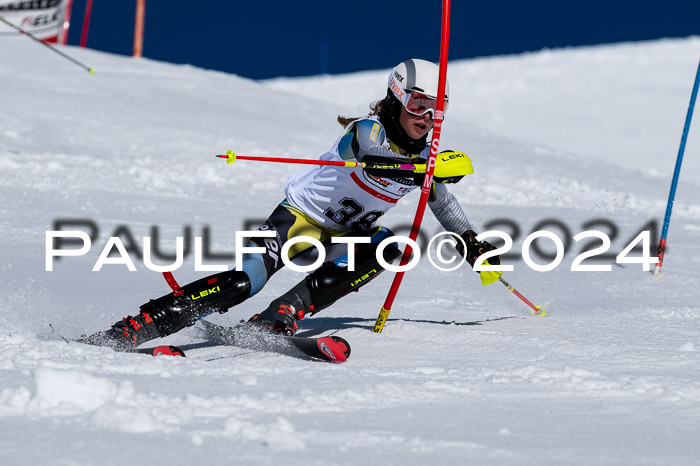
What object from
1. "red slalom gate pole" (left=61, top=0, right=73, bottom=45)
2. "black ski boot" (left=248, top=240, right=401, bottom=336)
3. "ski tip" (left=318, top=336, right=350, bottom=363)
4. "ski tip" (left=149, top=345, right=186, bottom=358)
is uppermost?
"red slalom gate pole" (left=61, top=0, right=73, bottom=45)

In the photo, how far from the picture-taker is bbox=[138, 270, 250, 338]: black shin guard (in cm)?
349

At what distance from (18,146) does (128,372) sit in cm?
729

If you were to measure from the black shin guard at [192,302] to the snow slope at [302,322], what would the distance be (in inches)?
6.2

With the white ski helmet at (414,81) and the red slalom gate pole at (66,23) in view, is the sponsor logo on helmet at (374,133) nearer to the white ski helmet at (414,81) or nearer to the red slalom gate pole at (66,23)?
the white ski helmet at (414,81)

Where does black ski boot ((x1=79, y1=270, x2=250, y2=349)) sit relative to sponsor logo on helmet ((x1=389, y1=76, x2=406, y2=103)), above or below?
below

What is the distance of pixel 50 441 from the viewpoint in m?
2.04

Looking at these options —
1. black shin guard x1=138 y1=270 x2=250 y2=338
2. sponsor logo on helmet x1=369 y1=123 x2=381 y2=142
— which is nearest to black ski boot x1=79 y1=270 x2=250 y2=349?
black shin guard x1=138 y1=270 x2=250 y2=338

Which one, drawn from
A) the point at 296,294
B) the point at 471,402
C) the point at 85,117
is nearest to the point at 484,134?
the point at 85,117

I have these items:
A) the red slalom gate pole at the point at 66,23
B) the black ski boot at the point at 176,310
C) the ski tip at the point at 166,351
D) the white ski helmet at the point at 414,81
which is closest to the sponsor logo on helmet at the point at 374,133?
the white ski helmet at the point at 414,81

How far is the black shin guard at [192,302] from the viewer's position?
349 cm

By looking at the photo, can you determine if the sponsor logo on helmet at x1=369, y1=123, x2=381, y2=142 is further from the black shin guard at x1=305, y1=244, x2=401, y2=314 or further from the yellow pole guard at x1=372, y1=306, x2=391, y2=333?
the yellow pole guard at x1=372, y1=306, x2=391, y2=333

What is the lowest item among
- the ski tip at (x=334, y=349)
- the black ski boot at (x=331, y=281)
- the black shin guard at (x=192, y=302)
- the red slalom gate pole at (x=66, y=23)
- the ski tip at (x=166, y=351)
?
the ski tip at (x=166, y=351)

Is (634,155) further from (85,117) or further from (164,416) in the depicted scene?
(164,416)

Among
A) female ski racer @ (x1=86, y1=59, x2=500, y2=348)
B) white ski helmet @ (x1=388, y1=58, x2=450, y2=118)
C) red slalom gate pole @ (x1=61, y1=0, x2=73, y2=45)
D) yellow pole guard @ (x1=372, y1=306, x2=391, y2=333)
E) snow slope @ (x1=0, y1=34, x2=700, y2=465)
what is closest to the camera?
snow slope @ (x1=0, y1=34, x2=700, y2=465)
